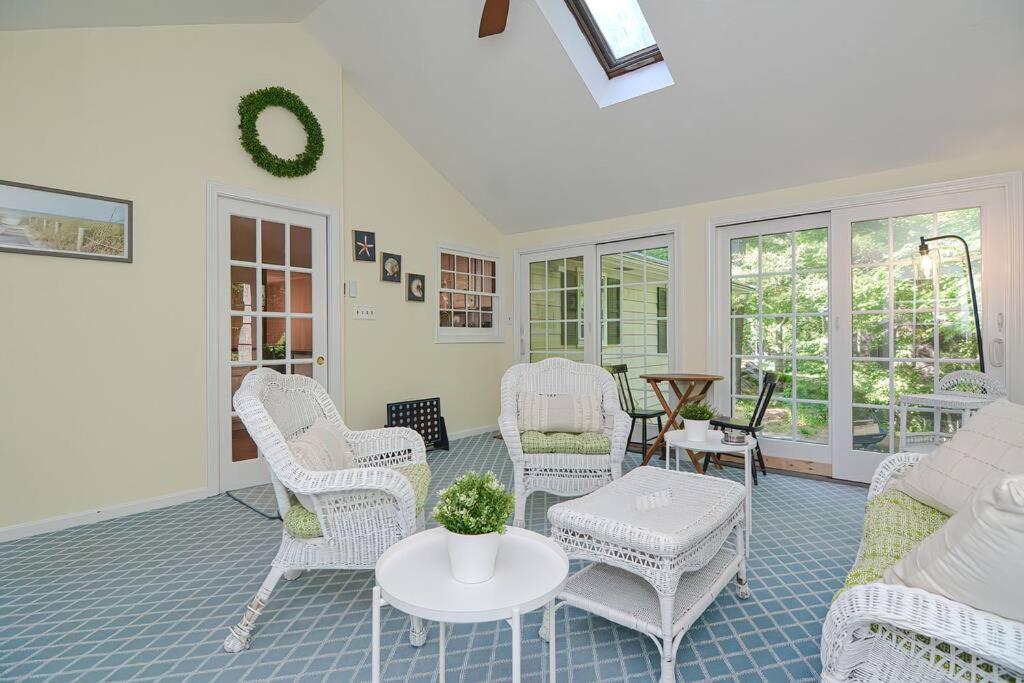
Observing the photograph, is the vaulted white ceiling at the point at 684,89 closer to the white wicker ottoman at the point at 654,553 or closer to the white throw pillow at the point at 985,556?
the white wicker ottoman at the point at 654,553

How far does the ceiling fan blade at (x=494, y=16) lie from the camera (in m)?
2.73

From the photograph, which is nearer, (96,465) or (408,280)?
(96,465)

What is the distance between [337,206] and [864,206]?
3993 mm

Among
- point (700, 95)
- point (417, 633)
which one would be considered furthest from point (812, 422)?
point (417, 633)

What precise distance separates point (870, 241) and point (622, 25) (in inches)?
93.5

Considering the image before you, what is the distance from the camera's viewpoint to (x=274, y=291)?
3783mm

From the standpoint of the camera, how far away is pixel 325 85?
401cm

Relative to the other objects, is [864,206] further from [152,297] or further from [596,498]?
[152,297]

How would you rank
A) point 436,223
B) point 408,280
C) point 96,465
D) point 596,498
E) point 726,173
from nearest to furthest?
point 596,498, point 96,465, point 726,173, point 408,280, point 436,223

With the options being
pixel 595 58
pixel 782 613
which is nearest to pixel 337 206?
pixel 595 58

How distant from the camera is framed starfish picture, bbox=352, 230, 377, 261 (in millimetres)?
4246

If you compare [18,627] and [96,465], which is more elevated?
[96,465]

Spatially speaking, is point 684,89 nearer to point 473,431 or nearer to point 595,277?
point 595,277

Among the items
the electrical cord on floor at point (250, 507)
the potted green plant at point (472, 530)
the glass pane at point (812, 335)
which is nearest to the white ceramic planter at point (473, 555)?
the potted green plant at point (472, 530)
